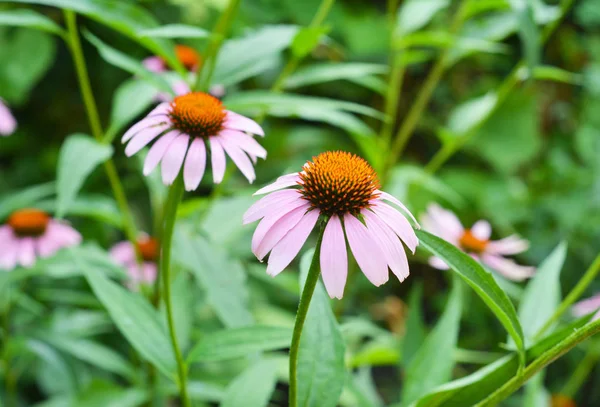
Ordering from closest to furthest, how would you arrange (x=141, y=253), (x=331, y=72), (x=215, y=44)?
(x=215, y=44), (x=331, y=72), (x=141, y=253)

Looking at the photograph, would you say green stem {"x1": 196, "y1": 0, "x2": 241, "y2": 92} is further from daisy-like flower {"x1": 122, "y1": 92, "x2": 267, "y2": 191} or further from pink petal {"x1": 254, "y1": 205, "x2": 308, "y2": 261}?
pink petal {"x1": 254, "y1": 205, "x2": 308, "y2": 261}

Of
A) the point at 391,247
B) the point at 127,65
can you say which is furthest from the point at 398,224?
the point at 127,65

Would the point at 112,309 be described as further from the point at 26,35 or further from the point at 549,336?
the point at 26,35

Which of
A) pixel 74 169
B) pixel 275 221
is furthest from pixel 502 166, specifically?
pixel 275 221

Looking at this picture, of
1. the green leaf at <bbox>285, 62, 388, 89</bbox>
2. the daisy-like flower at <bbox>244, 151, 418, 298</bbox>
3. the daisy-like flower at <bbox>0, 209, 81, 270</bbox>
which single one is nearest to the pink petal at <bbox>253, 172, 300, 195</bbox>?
the daisy-like flower at <bbox>244, 151, 418, 298</bbox>

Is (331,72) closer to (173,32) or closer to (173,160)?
(173,32)

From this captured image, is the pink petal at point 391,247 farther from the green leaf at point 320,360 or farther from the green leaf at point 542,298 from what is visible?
the green leaf at point 542,298

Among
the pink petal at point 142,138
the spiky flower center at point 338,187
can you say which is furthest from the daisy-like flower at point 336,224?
the pink petal at point 142,138
